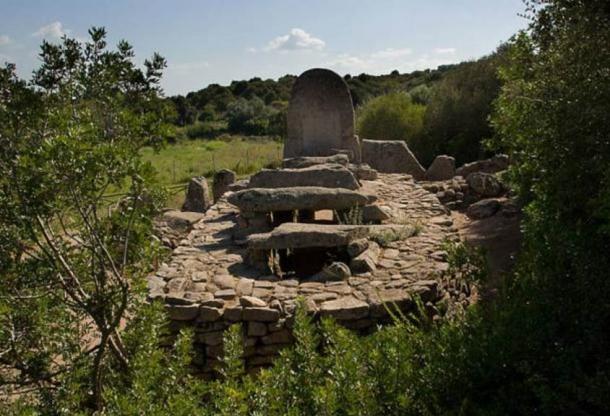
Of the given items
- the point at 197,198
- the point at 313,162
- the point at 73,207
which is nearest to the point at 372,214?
the point at 313,162

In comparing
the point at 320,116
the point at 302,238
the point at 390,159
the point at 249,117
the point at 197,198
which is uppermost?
the point at 320,116

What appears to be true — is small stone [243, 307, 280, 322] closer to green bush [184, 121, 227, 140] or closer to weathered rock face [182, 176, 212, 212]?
weathered rock face [182, 176, 212, 212]

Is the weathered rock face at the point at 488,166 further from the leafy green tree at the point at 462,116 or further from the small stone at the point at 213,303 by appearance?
the small stone at the point at 213,303

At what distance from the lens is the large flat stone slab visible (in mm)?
6484

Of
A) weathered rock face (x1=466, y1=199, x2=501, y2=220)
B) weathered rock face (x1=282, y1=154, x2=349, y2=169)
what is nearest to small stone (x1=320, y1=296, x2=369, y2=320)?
weathered rock face (x1=282, y1=154, x2=349, y2=169)

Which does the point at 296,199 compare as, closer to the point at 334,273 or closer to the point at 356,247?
the point at 356,247

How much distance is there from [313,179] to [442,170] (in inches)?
241

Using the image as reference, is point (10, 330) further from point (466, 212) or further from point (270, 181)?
point (466, 212)

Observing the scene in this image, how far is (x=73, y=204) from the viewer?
382 cm

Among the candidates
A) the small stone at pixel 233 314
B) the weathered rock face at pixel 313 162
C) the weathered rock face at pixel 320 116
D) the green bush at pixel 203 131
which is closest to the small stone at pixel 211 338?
the small stone at pixel 233 314

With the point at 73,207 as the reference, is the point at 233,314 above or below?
below

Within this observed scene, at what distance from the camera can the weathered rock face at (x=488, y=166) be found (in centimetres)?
1393

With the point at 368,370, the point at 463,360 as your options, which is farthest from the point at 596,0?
the point at 368,370

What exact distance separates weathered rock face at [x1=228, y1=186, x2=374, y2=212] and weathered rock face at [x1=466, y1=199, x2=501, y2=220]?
4008mm
